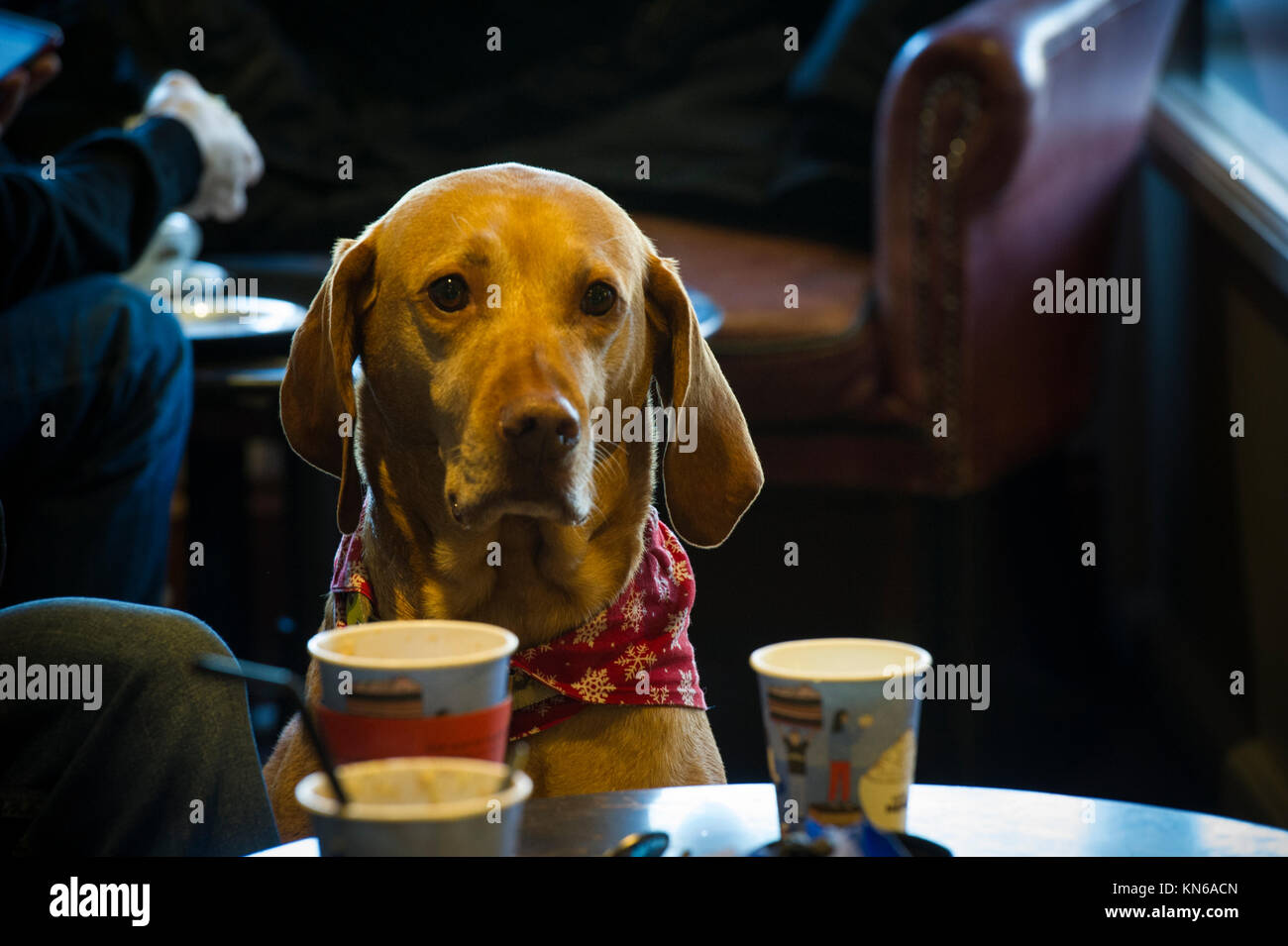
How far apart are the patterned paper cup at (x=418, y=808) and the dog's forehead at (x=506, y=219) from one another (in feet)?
2.35

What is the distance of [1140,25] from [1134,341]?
90 centimetres

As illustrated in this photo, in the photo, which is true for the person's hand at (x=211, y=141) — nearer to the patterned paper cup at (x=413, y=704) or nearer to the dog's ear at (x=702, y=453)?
the dog's ear at (x=702, y=453)

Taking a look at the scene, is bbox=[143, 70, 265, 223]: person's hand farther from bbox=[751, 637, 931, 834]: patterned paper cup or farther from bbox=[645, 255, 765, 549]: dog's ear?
bbox=[751, 637, 931, 834]: patterned paper cup

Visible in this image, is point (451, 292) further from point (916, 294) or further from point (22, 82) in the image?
point (916, 294)

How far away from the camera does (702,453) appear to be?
4.79 feet

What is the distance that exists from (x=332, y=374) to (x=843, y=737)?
2.41 feet

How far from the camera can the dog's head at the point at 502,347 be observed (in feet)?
4.29

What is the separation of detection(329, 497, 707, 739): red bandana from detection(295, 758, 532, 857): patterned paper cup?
567 mm

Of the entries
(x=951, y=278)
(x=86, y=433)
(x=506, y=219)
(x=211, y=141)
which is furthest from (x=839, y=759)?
(x=951, y=278)

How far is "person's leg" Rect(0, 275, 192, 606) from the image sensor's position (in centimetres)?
179

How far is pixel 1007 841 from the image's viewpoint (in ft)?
3.00
